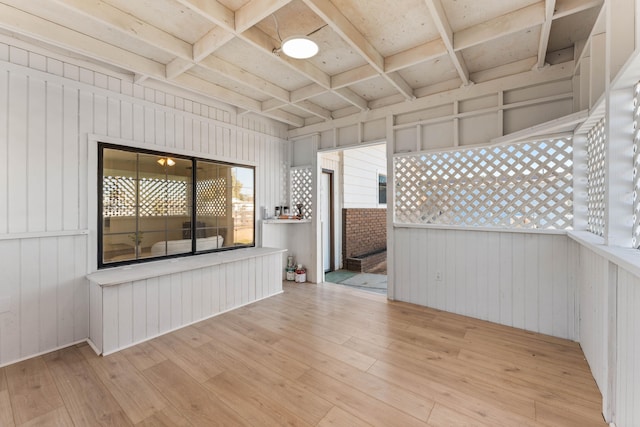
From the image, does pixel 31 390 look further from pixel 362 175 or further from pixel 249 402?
pixel 362 175

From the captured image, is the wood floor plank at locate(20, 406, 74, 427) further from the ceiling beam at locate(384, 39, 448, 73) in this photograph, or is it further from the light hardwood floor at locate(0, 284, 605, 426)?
the ceiling beam at locate(384, 39, 448, 73)

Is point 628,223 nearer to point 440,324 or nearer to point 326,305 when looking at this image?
point 440,324

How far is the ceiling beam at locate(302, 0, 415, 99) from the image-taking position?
1954 mm

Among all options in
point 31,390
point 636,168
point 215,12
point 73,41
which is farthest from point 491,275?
point 73,41

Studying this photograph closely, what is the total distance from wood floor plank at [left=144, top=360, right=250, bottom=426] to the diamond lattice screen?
1728 millimetres

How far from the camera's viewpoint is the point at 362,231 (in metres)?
6.34

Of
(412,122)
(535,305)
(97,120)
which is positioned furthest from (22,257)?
(535,305)

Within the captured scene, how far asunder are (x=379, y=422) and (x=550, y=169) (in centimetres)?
288

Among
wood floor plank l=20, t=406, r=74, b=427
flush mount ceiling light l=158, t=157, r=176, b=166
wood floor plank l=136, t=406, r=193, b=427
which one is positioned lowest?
wood floor plank l=20, t=406, r=74, b=427

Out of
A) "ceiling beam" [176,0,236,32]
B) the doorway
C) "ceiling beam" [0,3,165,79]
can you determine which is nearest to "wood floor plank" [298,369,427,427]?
"ceiling beam" [176,0,236,32]

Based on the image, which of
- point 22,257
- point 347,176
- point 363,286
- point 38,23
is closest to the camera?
point 38,23

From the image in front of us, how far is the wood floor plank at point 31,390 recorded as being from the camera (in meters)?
1.75

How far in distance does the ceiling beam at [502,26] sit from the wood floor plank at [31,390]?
4181mm

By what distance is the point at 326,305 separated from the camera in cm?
361
